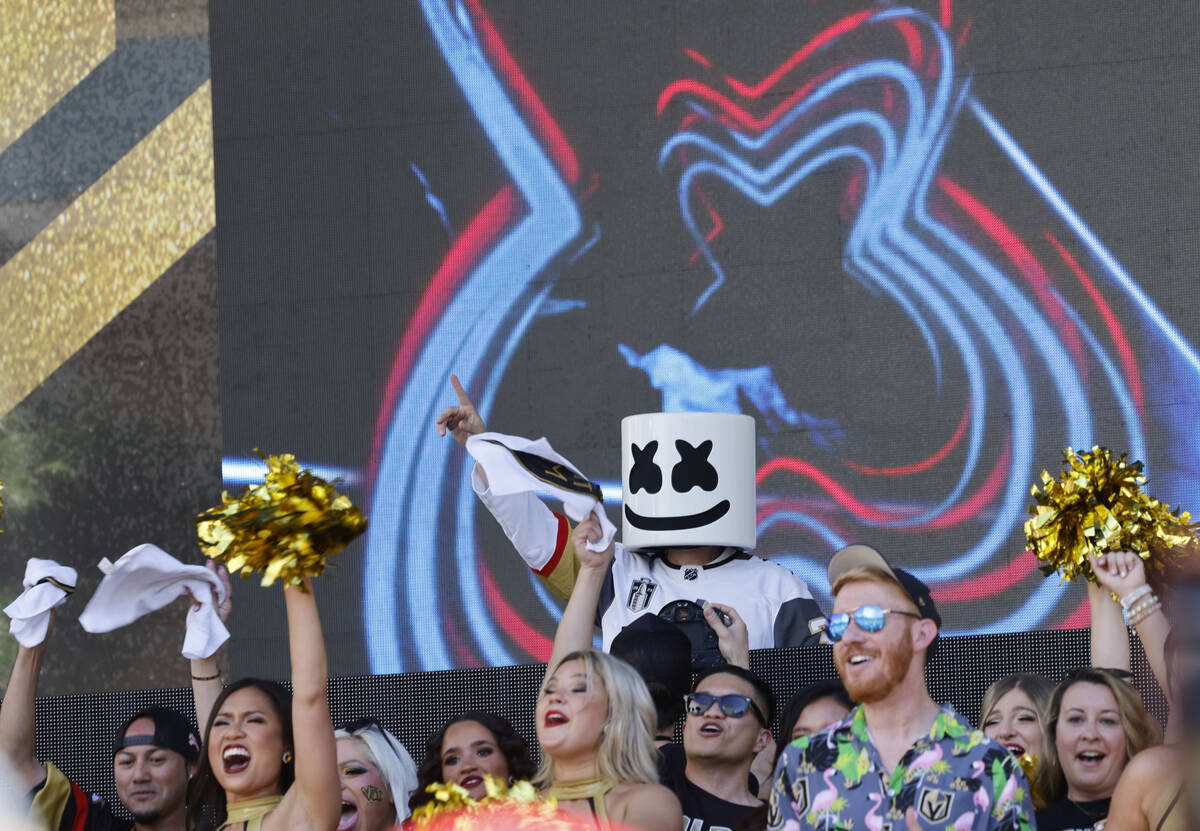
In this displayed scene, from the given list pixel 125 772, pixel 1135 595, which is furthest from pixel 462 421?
pixel 1135 595

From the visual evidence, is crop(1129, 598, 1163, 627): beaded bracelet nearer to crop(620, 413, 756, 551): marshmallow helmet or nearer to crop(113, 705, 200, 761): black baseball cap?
crop(620, 413, 756, 551): marshmallow helmet

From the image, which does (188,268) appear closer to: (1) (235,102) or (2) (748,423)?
(1) (235,102)

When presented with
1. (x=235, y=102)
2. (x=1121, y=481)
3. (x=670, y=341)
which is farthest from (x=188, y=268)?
(x=1121, y=481)

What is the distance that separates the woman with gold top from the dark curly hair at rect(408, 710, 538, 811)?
272 millimetres

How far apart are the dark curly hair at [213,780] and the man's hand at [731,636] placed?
994 mm

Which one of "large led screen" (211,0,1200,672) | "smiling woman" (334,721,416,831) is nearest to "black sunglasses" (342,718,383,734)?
"smiling woman" (334,721,416,831)

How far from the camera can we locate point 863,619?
2.73 m

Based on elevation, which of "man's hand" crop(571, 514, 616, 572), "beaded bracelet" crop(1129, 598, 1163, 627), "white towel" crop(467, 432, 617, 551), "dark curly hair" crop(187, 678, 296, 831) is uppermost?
"white towel" crop(467, 432, 617, 551)

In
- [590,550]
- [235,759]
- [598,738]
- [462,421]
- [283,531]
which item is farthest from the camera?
[462,421]

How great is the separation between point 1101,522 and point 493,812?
1.34 meters

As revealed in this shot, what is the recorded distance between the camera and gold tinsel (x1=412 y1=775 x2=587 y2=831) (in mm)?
2916

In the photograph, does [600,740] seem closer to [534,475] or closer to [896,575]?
[896,575]

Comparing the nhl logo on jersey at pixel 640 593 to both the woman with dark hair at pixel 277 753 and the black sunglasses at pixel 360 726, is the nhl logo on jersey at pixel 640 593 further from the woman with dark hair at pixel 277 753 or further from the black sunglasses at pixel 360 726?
the woman with dark hair at pixel 277 753

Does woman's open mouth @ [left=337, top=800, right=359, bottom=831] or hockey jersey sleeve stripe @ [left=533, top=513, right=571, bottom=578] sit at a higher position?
hockey jersey sleeve stripe @ [left=533, top=513, right=571, bottom=578]
